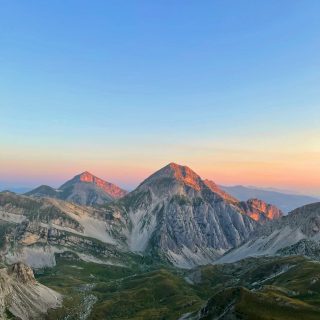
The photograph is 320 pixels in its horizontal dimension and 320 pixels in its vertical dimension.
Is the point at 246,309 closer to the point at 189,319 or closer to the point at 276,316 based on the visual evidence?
the point at 276,316

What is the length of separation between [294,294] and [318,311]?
53.9m

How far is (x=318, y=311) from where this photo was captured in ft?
477

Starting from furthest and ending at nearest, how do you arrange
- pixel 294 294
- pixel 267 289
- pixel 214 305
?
1. pixel 294 294
2. pixel 267 289
3. pixel 214 305

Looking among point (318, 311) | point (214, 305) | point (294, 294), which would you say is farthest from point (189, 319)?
point (318, 311)

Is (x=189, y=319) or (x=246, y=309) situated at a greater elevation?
(x=246, y=309)

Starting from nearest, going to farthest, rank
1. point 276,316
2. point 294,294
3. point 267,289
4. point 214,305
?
point 276,316, point 214,305, point 267,289, point 294,294

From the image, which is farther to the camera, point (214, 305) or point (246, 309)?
point (214, 305)

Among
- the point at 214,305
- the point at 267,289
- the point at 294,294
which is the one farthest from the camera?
the point at 294,294

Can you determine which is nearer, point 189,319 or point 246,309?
point 246,309

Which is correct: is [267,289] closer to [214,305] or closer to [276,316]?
[214,305]

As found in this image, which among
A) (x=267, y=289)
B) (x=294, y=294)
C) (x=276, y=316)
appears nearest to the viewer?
(x=276, y=316)

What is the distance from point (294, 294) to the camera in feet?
648

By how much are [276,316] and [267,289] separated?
41.3 m

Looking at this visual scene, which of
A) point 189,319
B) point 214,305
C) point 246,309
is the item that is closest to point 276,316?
point 246,309
